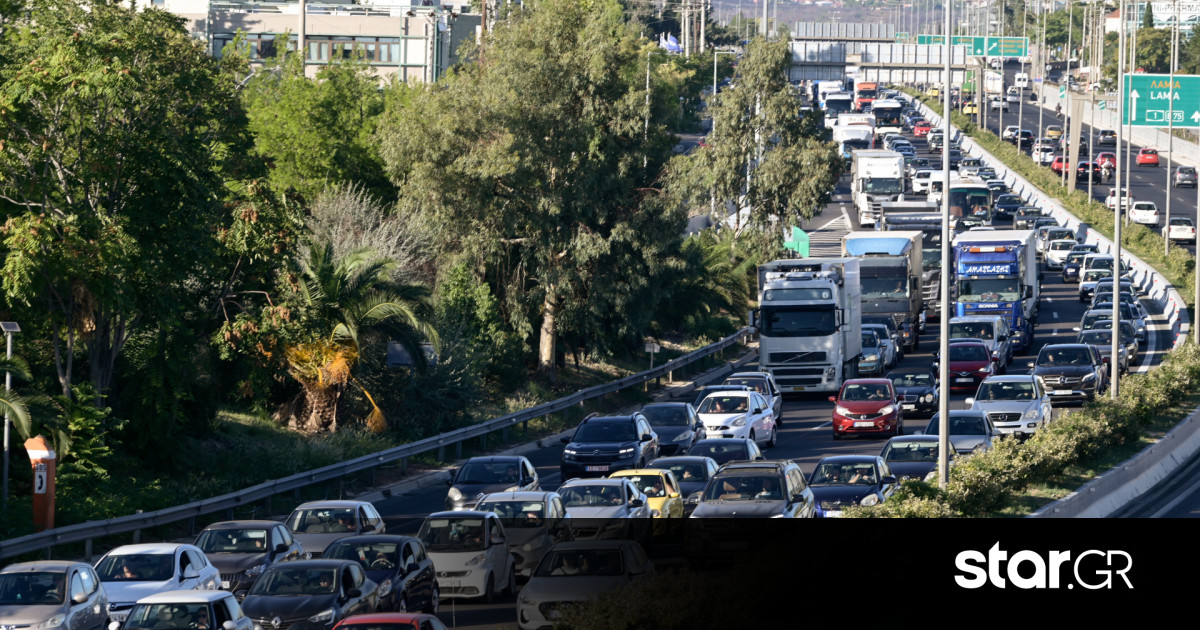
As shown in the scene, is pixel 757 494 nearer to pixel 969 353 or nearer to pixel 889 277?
pixel 969 353

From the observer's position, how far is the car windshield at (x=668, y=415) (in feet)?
113

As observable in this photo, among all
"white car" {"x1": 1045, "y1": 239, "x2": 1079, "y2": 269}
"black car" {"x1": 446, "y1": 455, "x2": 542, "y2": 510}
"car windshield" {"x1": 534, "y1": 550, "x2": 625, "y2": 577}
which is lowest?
"black car" {"x1": 446, "y1": 455, "x2": 542, "y2": 510}

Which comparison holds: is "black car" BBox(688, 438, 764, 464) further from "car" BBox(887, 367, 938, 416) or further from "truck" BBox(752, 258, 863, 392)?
"truck" BBox(752, 258, 863, 392)

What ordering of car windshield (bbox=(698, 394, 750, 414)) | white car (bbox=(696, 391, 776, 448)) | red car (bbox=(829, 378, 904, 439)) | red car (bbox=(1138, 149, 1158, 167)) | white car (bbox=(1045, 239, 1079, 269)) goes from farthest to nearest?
red car (bbox=(1138, 149, 1158, 167)) < white car (bbox=(1045, 239, 1079, 269)) < red car (bbox=(829, 378, 904, 439)) < car windshield (bbox=(698, 394, 750, 414)) < white car (bbox=(696, 391, 776, 448))

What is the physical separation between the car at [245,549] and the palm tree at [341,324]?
11888mm

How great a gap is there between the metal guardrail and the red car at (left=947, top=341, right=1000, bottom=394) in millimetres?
9415

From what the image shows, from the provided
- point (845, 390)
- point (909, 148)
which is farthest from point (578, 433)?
point (909, 148)

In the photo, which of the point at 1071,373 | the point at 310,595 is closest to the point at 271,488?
the point at 310,595

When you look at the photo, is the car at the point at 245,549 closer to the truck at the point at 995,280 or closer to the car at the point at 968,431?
the car at the point at 968,431

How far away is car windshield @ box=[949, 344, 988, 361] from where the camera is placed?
145ft

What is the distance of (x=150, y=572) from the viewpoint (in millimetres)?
19125

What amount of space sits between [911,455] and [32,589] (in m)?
16.5

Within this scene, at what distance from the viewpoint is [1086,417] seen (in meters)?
30.7

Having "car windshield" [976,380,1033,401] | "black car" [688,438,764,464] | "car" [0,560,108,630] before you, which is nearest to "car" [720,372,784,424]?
"car windshield" [976,380,1033,401]
